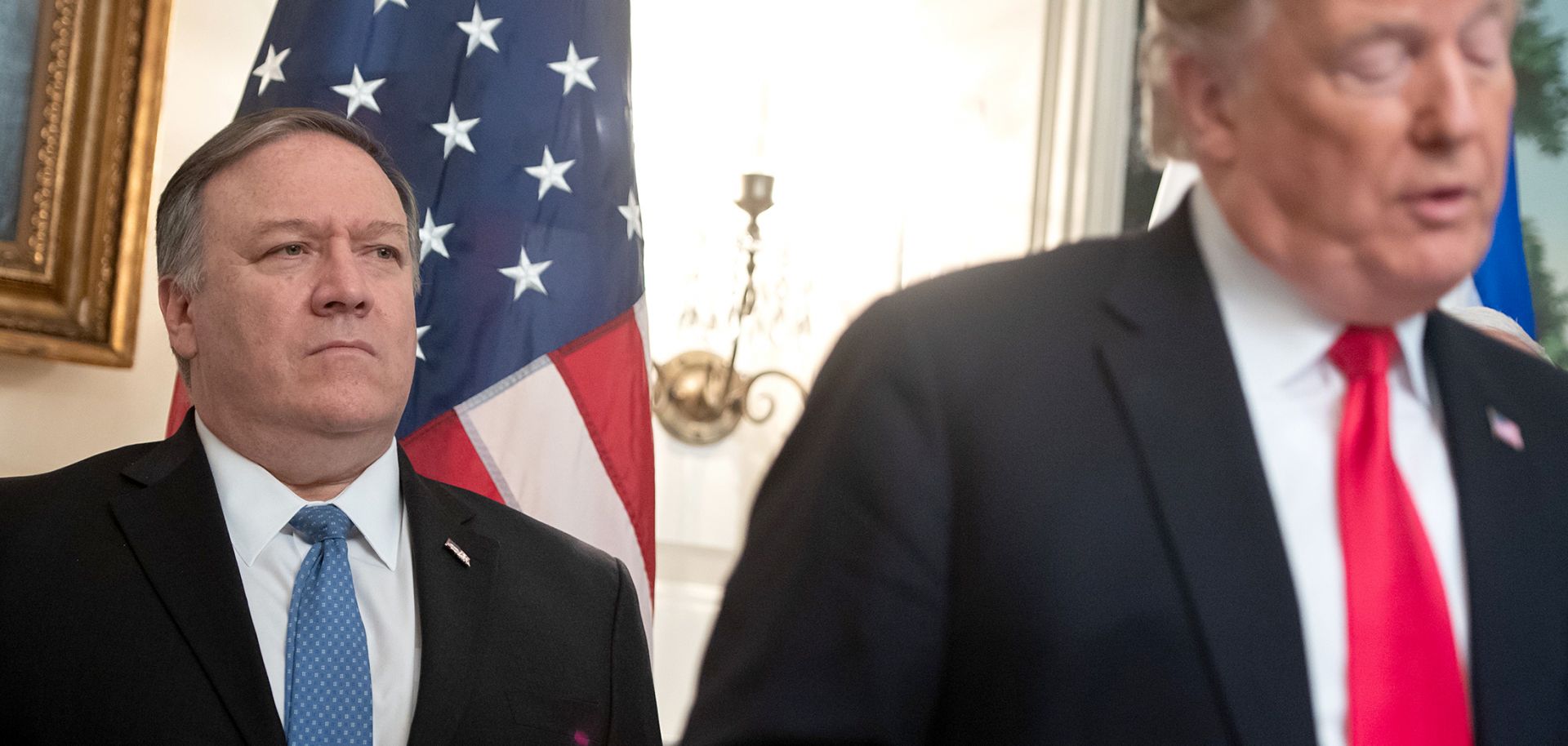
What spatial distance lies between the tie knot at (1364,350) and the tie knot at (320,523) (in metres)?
1.42

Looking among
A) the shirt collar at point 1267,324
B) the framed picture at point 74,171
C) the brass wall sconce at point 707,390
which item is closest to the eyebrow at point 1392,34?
the shirt collar at point 1267,324

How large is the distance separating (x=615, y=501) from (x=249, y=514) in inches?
38.3

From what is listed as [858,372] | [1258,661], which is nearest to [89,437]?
[858,372]

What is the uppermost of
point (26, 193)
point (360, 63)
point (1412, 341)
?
point (360, 63)

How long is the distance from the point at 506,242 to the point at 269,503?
3.19ft

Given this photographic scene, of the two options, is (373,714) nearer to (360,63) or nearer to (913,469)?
(913,469)

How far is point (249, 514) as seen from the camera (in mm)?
2006

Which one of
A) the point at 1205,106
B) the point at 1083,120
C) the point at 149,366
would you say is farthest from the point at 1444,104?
the point at 1083,120

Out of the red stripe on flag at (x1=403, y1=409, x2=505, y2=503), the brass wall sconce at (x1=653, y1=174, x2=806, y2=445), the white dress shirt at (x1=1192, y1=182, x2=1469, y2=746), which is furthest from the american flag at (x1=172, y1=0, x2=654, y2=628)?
the white dress shirt at (x1=1192, y1=182, x2=1469, y2=746)

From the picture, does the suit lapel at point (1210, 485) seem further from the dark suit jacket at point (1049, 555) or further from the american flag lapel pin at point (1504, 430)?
the american flag lapel pin at point (1504, 430)

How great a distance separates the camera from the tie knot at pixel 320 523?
6.56 feet

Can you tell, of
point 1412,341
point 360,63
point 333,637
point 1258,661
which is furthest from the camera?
point 360,63

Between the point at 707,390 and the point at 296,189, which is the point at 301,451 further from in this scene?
the point at 707,390

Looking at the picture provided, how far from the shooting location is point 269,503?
2.01 meters
